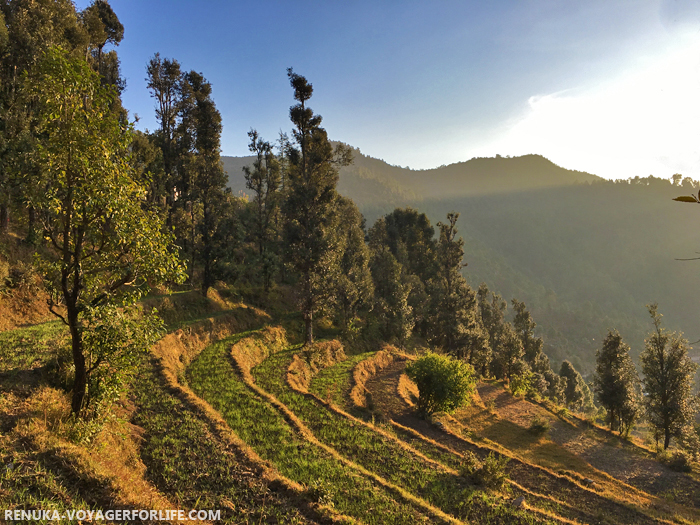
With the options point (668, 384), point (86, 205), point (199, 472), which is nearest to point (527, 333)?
point (668, 384)

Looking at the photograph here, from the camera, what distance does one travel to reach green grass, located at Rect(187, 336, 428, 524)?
10012 mm

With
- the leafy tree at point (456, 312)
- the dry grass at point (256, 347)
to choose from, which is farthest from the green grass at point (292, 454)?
the leafy tree at point (456, 312)

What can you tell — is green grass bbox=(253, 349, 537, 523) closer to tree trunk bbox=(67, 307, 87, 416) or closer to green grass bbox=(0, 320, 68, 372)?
tree trunk bbox=(67, 307, 87, 416)

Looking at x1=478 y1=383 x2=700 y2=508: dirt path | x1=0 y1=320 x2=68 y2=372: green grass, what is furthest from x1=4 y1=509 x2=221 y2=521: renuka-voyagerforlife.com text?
x1=478 y1=383 x2=700 y2=508: dirt path

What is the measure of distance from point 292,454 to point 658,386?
3722 centimetres

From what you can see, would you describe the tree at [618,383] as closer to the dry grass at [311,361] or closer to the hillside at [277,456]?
the hillside at [277,456]

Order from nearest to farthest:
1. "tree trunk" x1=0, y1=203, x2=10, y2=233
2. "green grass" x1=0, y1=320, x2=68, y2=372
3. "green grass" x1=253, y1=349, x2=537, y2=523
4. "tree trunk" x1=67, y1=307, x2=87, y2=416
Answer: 1. "tree trunk" x1=67, y1=307, x2=87, y2=416
2. "green grass" x1=253, y1=349, x2=537, y2=523
3. "green grass" x1=0, y1=320, x2=68, y2=372
4. "tree trunk" x1=0, y1=203, x2=10, y2=233

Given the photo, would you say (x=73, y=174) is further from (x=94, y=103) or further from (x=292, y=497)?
(x=292, y=497)

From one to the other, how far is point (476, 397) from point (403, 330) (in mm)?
12165

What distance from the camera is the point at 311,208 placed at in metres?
30.5

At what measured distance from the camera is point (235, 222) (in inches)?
1351

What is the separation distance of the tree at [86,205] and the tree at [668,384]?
41105mm

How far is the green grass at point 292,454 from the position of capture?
10.0 meters

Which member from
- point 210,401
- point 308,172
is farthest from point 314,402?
point 308,172
